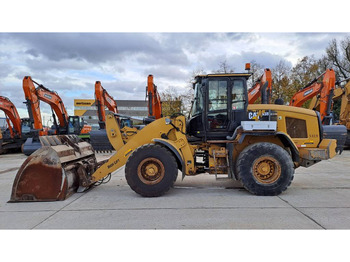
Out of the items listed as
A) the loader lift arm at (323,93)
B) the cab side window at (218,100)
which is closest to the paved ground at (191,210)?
the cab side window at (218,100)

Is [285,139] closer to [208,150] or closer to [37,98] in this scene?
[208,150]

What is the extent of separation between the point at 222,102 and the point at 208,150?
1132 millimetres

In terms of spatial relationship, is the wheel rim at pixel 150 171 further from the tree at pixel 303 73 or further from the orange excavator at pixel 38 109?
the tree at pixel 303 73

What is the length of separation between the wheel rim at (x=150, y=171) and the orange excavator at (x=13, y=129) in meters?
14.8

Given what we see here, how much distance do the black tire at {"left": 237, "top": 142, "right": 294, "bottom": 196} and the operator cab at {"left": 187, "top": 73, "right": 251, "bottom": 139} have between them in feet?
2.63

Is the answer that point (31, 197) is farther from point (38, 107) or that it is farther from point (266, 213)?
point (38, 107)

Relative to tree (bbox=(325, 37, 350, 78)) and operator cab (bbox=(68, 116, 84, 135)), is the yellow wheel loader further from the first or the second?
tree (bbox=(325, 37, 350, 78))

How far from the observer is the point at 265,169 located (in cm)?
570

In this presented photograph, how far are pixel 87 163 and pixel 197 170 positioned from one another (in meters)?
2.70

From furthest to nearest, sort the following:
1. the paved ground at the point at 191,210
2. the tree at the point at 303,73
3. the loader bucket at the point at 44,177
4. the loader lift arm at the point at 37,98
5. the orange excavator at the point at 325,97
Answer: the tree at the point at 303,73, the loader lift arm at the point at 37,98, the orange excavator at the point at 325,97, the loader bucket at the point at 44,177, the paved ground at the point at 191,210

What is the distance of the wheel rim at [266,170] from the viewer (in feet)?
18.6

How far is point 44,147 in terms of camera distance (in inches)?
222

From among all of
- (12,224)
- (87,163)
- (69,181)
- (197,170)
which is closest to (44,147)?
(69,181)

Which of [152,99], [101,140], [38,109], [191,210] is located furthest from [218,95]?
[38,109]
